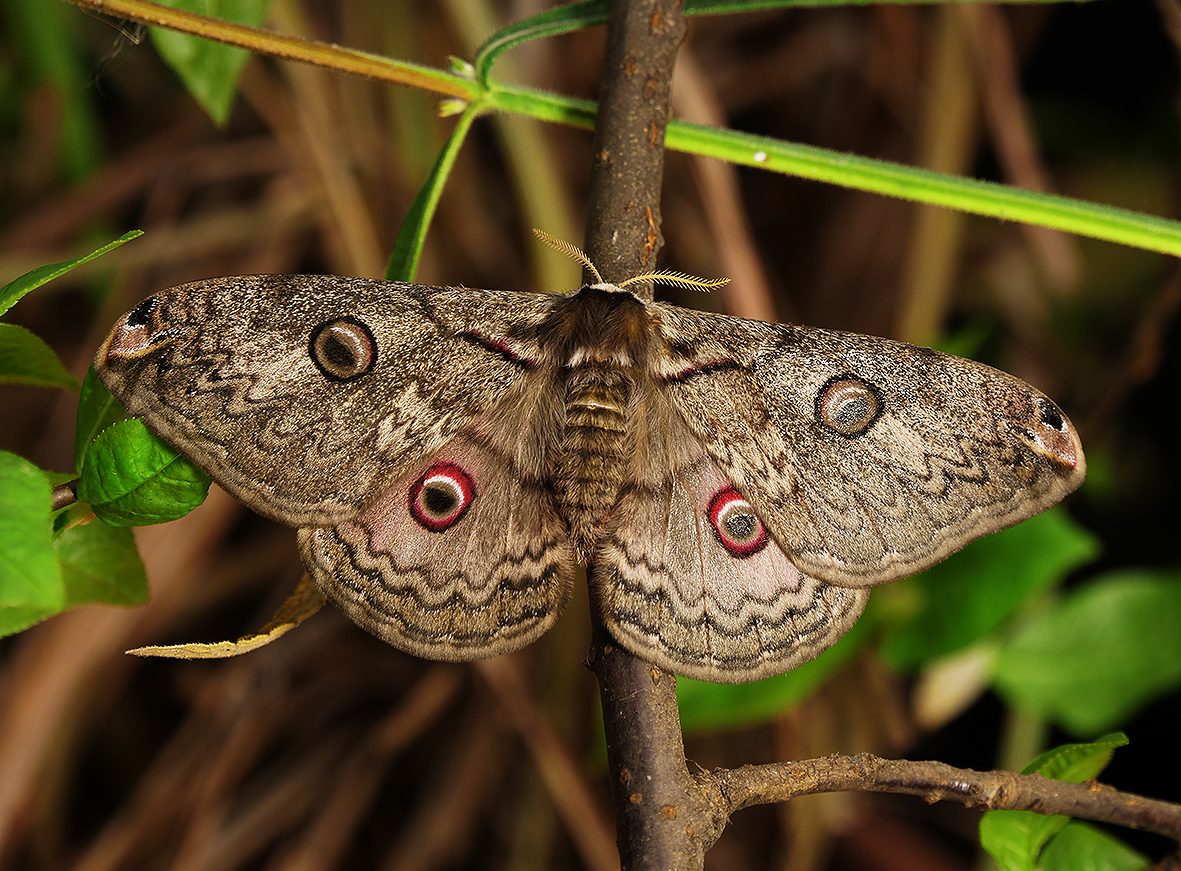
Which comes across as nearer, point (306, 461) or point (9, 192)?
point (306, 461)

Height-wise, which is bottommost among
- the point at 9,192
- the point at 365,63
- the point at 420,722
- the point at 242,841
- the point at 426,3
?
the point at 242,841

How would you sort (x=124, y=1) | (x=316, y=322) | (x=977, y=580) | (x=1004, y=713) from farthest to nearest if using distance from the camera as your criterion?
(x=1004, y=713) < (x=977, y=580) < (x=316, y=322) < (x=124, y=1)

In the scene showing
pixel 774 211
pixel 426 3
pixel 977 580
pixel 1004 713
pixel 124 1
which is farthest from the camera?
pixel 774 211

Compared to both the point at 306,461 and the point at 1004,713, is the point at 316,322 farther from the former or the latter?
the point at 1004,713

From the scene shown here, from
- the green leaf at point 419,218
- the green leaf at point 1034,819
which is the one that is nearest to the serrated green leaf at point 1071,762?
the green leaf at point 1034,819

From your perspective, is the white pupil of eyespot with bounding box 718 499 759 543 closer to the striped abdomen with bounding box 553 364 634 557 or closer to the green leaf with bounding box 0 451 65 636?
the striped abdomen with bounding box 553 364 634 557

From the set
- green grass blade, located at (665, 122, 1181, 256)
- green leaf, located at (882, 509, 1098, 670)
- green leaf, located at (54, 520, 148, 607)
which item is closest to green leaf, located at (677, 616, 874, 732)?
green leaf, located at (882, 509, 1098, 670)

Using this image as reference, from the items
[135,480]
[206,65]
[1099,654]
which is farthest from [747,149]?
[1099,654]

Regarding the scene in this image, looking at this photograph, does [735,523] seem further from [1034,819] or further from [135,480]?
[135,480]

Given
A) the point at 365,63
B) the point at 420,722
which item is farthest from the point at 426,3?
the point at 420,722
